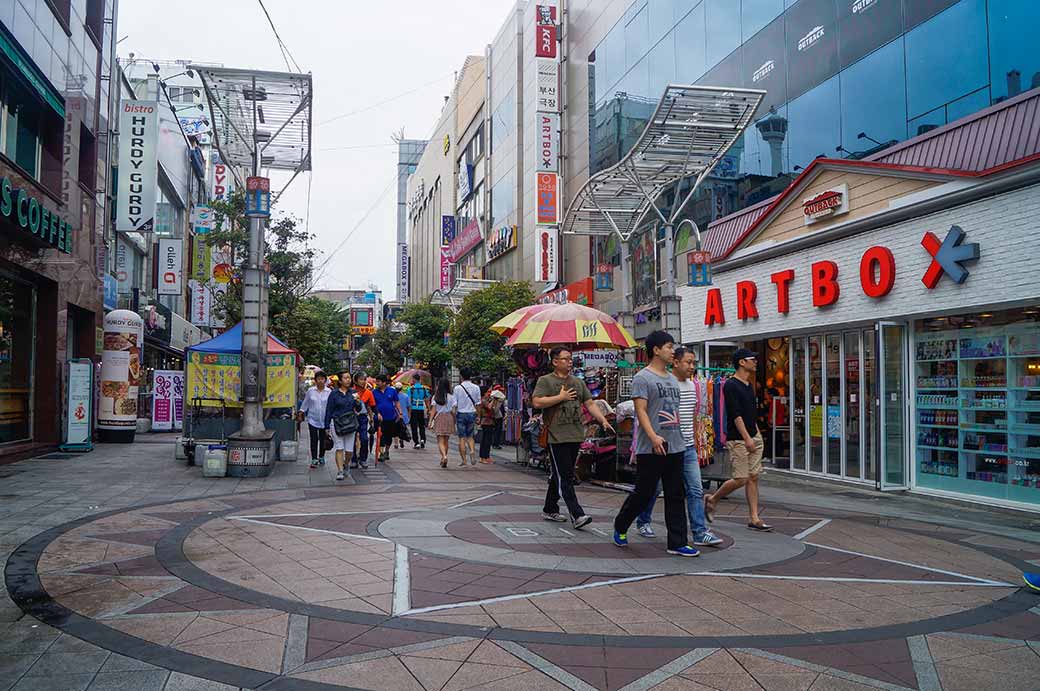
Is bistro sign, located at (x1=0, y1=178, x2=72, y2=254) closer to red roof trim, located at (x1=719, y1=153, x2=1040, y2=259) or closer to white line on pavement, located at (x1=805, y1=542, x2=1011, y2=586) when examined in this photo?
white line on pavement, located at (x1=805, y1=542, x2=1011, y2=586)

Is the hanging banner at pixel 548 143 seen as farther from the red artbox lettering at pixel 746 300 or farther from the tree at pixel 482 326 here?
the red artbox lettering at pixel 746 300

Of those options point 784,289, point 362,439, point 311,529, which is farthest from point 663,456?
point 784,289

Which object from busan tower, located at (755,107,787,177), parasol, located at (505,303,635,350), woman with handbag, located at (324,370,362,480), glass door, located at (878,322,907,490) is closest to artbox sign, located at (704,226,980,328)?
glass door, located at (878,322,907,490)

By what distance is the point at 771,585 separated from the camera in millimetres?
5664

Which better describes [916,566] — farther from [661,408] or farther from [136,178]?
[136,178]

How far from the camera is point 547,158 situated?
28547 millimetres

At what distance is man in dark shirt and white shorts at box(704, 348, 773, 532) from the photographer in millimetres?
7680

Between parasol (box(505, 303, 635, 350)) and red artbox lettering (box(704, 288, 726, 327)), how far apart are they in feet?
17.0

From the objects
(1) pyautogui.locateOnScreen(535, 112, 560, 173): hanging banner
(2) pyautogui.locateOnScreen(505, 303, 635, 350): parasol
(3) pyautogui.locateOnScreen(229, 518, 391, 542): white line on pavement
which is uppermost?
(1) pyautogui.locateOnScreen(535, 112, 560, 173): hanging banner

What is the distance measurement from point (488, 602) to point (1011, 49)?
A: 10071 mm

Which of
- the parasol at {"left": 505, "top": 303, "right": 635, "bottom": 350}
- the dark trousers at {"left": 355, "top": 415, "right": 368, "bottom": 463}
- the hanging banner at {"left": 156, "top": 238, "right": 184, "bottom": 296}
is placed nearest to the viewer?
the parasol at {"left": 505, "top": 303, "right": 635, "bottom": 350}

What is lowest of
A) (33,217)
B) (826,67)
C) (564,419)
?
(564,419)

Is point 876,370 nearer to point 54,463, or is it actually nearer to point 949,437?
point 949,437

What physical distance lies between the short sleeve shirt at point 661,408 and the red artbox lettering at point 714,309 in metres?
10.7
